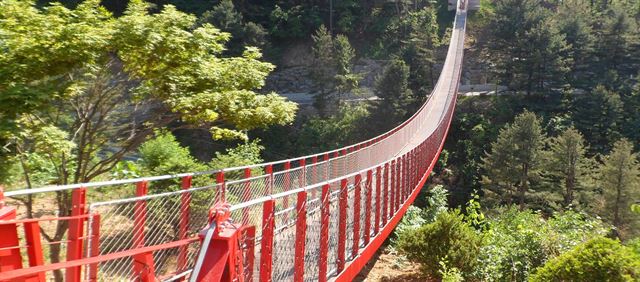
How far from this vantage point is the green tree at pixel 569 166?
2192 cm

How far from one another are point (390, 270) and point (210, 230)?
29.3 feet

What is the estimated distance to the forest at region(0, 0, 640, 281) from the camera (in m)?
5.16

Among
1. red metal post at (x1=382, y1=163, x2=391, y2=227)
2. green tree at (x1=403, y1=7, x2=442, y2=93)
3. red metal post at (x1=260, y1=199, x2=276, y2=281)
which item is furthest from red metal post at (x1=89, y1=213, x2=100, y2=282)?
green tree at (x1=403, y1=7, x2=442, y2=93)

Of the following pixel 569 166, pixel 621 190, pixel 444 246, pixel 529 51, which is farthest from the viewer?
pixel 529 51

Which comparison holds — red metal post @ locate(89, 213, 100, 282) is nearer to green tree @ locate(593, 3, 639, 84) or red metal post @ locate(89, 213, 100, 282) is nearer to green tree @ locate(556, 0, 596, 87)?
green tree @ locate(556, 0, 596, 87)

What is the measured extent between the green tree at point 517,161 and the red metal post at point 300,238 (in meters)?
20.0

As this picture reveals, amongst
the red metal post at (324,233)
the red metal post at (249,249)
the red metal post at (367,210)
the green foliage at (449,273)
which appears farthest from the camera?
the green foliage at (449,273)

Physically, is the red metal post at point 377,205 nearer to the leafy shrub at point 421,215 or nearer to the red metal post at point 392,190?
the red metal post at point 392,190

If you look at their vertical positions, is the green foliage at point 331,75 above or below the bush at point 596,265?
above

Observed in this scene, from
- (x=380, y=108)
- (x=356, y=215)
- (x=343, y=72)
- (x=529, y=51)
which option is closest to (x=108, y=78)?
(x=356, y=215)

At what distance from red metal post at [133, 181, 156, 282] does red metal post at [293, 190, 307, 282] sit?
1152mm

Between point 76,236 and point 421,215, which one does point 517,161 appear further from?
point 76,236

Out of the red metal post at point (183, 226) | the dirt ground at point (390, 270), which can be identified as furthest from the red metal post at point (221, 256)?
the dirt ground at point (390, 270)

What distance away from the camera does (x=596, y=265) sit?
5965mm
